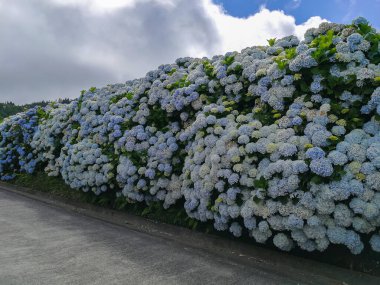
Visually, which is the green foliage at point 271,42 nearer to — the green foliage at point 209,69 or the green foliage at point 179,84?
the green foliage at point 209,69

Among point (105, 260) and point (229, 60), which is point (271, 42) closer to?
point (229, 60)

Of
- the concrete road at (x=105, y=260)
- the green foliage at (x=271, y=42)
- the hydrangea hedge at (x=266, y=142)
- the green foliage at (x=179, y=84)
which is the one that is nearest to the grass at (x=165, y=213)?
the hydrangea hedge at (x=266, y=142)

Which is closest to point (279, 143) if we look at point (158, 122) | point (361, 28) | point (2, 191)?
point (361, 28)

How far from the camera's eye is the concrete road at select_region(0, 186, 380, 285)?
4.13 m

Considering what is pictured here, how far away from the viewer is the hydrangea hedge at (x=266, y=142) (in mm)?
4023

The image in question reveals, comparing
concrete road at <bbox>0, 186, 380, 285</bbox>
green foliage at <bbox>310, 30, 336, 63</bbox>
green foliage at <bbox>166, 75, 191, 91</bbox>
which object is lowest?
concrete road at <bbox>0, 186, 380, 285</bbox>

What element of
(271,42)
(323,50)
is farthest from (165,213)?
(323,50)

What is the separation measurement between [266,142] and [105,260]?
2.18 m

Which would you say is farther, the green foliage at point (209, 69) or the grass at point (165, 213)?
the green foliage at point (209, 69)

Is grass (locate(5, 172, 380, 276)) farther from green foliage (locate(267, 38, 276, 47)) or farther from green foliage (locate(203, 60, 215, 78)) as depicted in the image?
green foliage (locate(267, 38, 276, 47))

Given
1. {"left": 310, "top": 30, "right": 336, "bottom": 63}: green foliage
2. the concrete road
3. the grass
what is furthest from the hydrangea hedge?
the concrete road

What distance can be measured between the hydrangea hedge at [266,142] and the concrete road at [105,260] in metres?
0.44

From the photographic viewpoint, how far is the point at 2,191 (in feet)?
34.0

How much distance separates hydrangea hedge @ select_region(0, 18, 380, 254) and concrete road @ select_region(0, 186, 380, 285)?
0.44 meters
